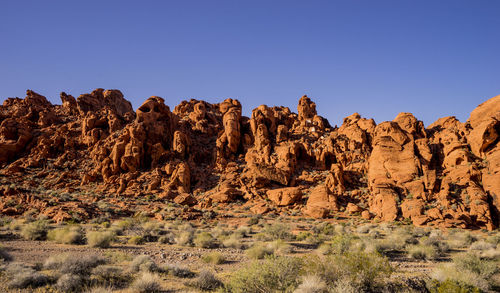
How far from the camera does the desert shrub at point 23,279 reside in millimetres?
6102

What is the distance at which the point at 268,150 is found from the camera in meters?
40.8

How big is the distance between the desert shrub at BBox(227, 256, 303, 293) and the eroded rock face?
62.2ft

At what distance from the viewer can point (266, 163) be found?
3894 cm

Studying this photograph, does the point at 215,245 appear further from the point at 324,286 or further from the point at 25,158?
the point at 25,158

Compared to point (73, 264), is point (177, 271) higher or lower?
lower

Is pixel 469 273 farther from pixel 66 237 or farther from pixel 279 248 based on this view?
pixel 66 237

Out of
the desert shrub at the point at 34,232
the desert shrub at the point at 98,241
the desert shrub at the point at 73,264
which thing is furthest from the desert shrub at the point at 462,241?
the desert shrub at the point at 34,232

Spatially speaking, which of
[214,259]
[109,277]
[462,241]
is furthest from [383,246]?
[109,277]

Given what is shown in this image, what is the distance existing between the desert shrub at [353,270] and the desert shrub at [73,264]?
6.56m

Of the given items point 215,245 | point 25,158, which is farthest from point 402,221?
point 25,158

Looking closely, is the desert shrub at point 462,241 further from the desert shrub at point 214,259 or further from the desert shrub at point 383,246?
the desert shrub at point 214,259

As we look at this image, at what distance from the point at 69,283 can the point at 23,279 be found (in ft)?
3.79

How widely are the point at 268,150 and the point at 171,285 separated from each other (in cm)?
3423

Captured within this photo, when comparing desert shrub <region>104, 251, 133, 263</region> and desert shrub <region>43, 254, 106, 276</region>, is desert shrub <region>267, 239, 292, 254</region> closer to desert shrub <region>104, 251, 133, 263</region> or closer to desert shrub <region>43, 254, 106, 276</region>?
desert shrub <region>104, 251, 133, 263</region>
